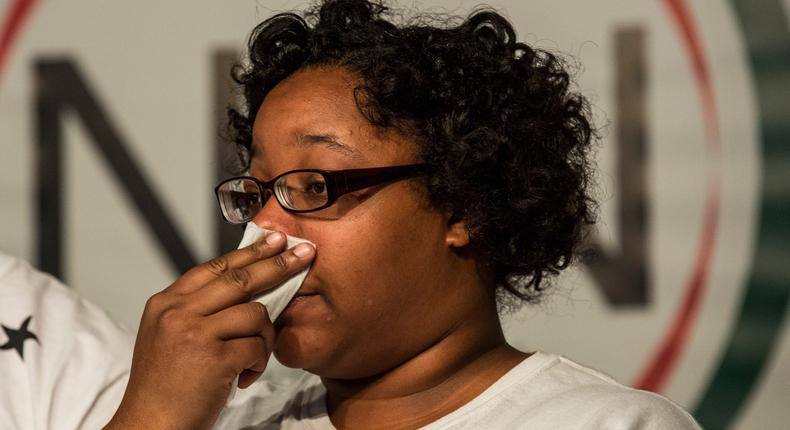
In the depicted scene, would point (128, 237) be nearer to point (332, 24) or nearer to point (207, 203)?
point (207, 203)

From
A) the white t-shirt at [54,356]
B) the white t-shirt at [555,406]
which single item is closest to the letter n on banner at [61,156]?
the white t-shirt at [54,356]

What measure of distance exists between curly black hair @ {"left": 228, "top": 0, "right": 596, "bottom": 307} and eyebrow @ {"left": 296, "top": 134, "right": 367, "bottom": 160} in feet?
0.16

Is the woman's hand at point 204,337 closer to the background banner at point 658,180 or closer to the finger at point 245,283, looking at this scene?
the finger at point 245,283

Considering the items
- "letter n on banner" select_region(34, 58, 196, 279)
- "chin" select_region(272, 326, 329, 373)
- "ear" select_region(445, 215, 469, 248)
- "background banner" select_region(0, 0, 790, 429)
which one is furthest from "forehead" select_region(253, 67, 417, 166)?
"letter n on banner" select_region(34, 58, 196, 279)

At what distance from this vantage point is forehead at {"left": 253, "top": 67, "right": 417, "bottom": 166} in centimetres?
126

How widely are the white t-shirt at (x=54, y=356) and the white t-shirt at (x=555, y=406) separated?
0.97 feet

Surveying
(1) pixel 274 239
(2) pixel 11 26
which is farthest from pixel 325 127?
(2) pixel 11 26

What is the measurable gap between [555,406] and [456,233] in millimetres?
244

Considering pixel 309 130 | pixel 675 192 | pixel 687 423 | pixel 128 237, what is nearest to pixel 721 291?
pixel 675 192

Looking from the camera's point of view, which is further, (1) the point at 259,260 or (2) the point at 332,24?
(2) the point at 332,24

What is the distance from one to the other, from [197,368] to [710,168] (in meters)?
1.08

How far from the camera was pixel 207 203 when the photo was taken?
2.06 meters

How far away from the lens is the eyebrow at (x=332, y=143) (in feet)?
4.13

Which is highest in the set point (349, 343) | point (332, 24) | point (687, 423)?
point (332, 24)
